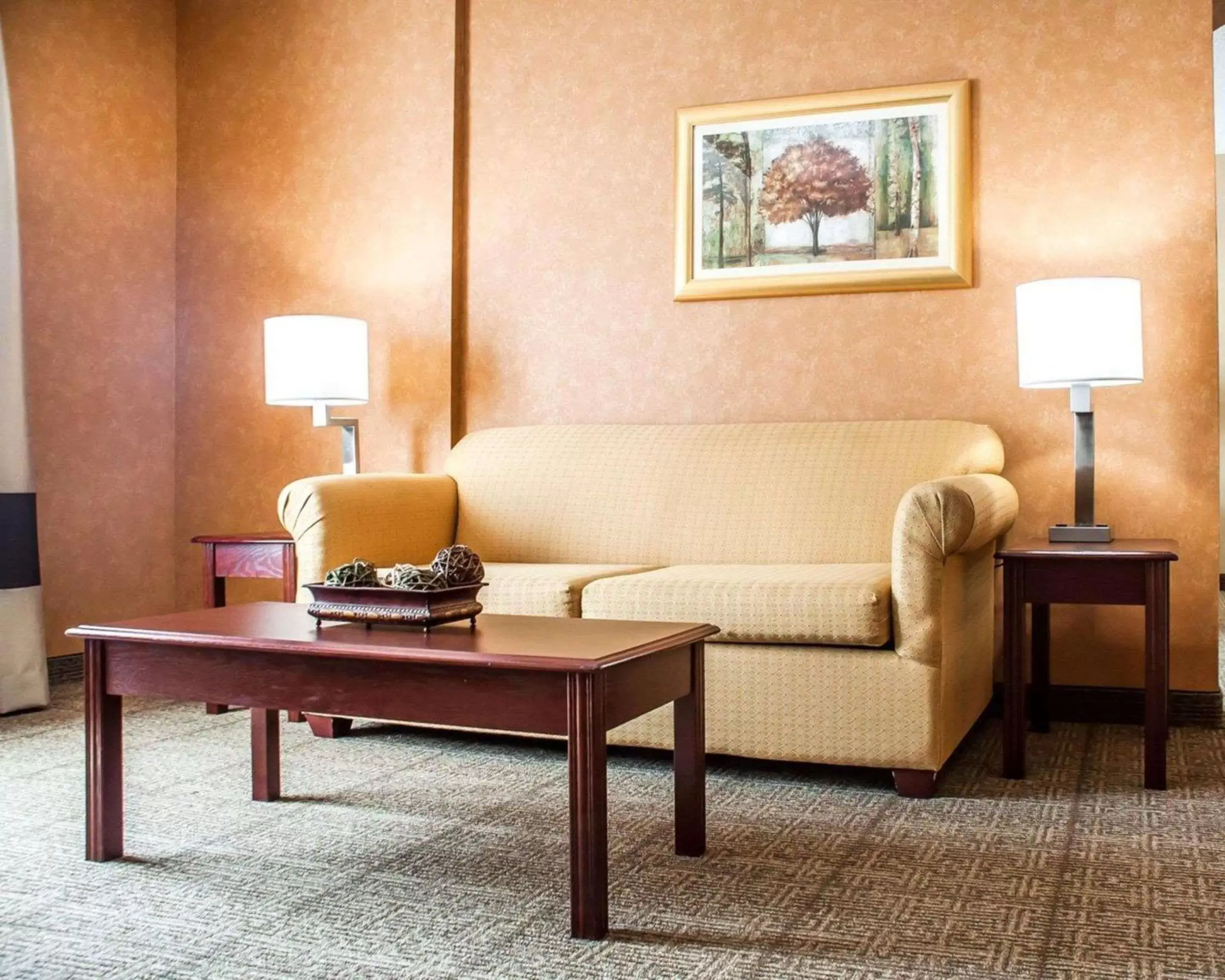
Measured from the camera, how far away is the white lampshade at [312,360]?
12.4 feet

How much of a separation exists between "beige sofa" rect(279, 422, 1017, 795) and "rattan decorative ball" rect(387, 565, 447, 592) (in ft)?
2.39

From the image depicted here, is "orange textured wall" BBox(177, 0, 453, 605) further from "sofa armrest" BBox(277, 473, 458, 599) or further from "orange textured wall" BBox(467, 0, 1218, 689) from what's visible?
"sofa armrest" BBox(277, 473, 458, 599)

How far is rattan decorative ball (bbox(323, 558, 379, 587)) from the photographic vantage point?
7.34 ft

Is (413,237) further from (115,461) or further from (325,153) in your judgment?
Result: (115,461)

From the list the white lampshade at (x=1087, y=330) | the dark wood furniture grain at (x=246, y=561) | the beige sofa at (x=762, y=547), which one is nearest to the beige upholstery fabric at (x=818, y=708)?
the beige sofa at (x=762, y=547)

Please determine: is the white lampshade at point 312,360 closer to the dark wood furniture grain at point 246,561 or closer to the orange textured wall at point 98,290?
the dark wood furniture grain at point 246,561

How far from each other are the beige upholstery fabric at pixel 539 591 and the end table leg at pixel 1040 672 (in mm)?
1191

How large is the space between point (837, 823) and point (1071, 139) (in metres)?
2.21

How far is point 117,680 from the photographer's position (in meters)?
2.18

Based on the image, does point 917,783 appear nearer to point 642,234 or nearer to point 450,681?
point 450,681

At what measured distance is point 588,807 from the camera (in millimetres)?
1778

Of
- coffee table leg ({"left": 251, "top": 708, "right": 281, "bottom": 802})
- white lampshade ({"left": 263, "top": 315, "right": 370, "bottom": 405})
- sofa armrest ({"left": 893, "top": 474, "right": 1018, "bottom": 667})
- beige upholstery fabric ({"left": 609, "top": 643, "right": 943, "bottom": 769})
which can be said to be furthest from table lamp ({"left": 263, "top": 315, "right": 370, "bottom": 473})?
sofa armrest ({"left": 893, "top": 474, "right": 1018, "bottom": 667})

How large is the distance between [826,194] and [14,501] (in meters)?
2.68

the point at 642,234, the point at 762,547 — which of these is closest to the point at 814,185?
the point at 642,234
